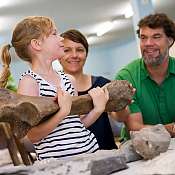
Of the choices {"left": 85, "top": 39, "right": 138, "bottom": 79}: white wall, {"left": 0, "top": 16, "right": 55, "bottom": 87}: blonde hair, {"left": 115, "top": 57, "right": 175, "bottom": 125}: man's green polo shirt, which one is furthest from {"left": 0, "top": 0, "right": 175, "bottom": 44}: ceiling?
{"left": 0, "top": 16, "right": 55, "bottom": 87}: blonde hair

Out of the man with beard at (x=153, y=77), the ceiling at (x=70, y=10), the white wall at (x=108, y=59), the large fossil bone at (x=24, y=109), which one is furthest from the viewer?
the white wall at (x=108, y=59)

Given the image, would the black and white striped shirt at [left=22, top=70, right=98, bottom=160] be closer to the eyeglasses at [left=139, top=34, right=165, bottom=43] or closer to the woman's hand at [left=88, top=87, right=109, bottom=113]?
the woman's hand at [left=88, top=87, right=109, bottom=113]

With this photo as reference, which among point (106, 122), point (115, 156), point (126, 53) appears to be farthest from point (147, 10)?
point (126, 53)

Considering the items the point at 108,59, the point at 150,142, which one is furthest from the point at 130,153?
the point at 108,59

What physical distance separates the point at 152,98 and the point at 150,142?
2.04 feet

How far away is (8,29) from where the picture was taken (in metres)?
6.42

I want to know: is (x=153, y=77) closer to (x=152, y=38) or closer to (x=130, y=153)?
(x=152, y=38)

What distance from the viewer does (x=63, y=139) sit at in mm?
1118

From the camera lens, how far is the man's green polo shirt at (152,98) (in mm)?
1680

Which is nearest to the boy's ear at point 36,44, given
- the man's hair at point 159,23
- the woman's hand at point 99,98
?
the woman's hand at point 99,98

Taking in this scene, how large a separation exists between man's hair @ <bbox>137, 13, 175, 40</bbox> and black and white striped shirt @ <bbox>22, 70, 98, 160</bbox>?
769 millimetres

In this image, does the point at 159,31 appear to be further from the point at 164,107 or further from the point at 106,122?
the point at 106,122

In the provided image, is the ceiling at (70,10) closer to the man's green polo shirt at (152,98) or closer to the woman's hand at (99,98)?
the man's green polo shirt at (152,98)

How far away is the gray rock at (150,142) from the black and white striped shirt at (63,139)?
156 millimetres
